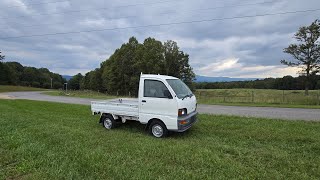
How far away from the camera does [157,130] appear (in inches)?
314

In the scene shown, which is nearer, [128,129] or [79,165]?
[79,165]

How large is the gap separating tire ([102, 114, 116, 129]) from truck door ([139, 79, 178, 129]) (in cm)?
142

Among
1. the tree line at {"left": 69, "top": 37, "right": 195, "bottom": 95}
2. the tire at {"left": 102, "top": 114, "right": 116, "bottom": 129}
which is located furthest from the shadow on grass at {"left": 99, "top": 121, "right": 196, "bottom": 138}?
the tree line at {"left": 69, "top": 37, "right": 195, "bottom": 95}

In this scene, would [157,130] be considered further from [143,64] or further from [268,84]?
[268,84]

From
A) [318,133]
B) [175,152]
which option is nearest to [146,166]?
[175,152]

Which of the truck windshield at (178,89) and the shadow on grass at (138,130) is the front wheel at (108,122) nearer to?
the shadow on grass at (138,130)

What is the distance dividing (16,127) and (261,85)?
68.8 m

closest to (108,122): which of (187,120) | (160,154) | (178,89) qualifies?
(178,89)

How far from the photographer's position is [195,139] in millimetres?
7531

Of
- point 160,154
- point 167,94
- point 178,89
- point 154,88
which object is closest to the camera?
point 160,154

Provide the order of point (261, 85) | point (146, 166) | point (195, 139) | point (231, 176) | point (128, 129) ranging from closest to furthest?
1. point (231, 176)
2. point (146, 166)
3. point (195, 139)
4. point (128, 129)
5. point (261, 85)

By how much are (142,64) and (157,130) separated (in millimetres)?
47803

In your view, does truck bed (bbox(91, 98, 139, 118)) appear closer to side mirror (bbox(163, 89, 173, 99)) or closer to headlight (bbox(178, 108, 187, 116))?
side mirror (bbox(163, 89, 173, 99))

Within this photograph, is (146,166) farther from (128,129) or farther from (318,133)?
(318,133)
